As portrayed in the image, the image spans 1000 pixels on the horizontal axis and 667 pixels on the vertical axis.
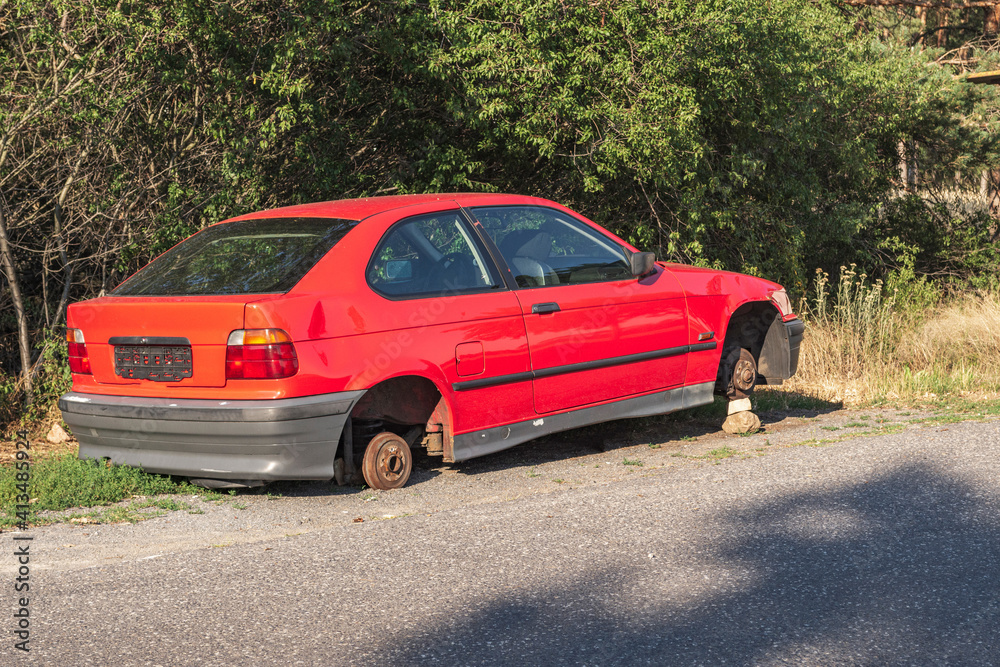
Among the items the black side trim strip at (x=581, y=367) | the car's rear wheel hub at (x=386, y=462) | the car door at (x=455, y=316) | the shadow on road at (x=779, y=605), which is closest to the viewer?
the shadow on road at (x=779, y=605)

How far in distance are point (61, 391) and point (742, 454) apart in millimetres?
5612

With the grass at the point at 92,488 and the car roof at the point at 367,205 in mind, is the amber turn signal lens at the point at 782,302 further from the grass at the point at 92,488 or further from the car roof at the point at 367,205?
the grass at the point at 92,488

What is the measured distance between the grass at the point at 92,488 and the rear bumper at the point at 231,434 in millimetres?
144

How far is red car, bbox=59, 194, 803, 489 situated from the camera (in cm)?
525

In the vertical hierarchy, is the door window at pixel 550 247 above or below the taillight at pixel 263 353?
above

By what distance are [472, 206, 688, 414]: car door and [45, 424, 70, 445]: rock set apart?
13.2 ft

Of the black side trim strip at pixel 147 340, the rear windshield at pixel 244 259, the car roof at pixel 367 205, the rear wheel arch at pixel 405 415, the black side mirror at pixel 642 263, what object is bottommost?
the rear wheel arch at pixel 405 415

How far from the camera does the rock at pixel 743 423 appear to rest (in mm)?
7759

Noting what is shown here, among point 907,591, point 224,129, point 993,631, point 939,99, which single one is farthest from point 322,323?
point 939,99

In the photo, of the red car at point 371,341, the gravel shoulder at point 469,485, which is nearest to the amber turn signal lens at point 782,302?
the gravel shoulder at point 469,485

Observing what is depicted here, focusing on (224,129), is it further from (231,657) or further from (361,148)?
(231,657)

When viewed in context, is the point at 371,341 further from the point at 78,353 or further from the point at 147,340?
the point at 78,353

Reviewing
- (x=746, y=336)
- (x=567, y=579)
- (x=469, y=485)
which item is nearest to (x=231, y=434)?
(x=469, y=485)

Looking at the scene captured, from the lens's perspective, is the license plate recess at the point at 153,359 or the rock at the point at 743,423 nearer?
the license plate recess at the point at 153,359
